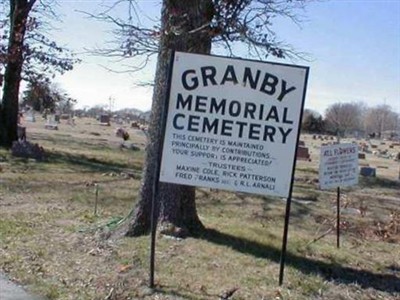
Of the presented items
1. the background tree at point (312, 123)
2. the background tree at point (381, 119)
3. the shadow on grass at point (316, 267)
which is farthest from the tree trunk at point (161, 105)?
the background tree at point (381, 119)

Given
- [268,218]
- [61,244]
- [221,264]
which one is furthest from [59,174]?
A: [221,264]

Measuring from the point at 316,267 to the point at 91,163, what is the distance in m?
13.2

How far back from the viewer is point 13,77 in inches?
847

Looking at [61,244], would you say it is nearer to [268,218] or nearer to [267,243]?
[267,243]

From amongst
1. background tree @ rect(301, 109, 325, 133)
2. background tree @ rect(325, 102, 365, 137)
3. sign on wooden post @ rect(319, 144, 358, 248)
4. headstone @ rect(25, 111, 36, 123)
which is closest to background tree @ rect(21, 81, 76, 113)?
sign on wooden post @ rect(319, 144, 358, 248)

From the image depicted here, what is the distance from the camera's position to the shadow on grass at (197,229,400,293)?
6172 millimetres

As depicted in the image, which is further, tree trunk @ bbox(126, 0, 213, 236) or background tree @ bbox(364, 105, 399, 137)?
background tree @ bbox(364, 105, 399, 137)

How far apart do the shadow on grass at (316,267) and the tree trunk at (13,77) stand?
15483mm

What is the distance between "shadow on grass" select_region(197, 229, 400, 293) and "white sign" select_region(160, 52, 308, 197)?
129 cm

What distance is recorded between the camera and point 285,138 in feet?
18.2

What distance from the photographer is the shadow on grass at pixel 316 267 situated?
617cm

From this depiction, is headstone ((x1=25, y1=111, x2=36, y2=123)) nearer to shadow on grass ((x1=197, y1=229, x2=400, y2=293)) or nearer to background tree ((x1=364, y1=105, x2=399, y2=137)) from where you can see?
shadow on grass ((x1=197, y1=229, x2=400, y2=293))

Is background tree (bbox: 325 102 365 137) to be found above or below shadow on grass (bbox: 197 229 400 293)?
above

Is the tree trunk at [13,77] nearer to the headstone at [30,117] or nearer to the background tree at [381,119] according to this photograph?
the headstone at [30,117]
